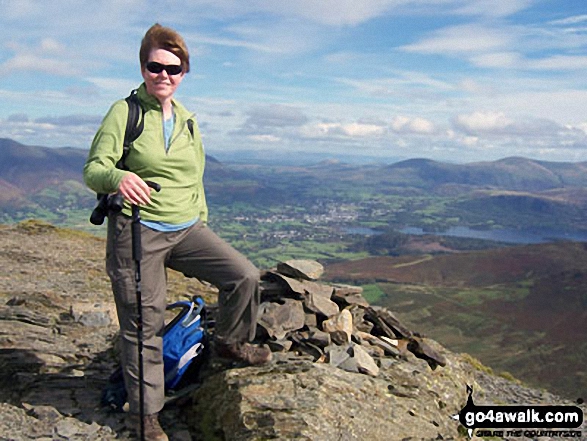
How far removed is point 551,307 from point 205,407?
18186 centimetres

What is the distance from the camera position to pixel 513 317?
6088 inches

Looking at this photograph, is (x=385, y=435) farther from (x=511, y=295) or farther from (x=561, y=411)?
(x=511, y=295)

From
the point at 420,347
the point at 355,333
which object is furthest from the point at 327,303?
the point at 420,347

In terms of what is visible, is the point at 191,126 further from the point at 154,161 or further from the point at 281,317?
the point at 281,317

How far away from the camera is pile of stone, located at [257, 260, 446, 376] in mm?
10562

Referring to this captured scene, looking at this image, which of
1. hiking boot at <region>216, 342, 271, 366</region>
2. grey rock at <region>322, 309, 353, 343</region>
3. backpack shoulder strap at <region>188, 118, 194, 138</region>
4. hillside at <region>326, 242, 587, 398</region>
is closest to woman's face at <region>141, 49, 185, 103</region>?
backpack shoulder strap at <region>188, 118, 194, 138</region>

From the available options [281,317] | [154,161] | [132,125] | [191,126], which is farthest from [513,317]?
[132,125]

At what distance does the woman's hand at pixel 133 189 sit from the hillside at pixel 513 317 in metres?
102

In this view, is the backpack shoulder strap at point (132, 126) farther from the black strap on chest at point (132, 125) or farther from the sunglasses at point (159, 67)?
the sunglasses at point (159, 67)

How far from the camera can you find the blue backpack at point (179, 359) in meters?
9.07

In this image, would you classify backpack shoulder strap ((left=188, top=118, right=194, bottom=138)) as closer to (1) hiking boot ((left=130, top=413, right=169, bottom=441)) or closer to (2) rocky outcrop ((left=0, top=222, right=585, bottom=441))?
(2) rocky outcrop ((left=0, top=222, right=585, bottom=441))

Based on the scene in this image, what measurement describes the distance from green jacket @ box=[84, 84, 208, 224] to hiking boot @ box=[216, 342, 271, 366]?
2.55m

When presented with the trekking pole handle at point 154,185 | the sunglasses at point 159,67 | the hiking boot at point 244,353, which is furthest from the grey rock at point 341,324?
the sunglasses at point 159,67

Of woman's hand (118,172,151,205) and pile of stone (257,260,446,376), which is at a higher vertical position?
woman's hand (118,172,151,205)
